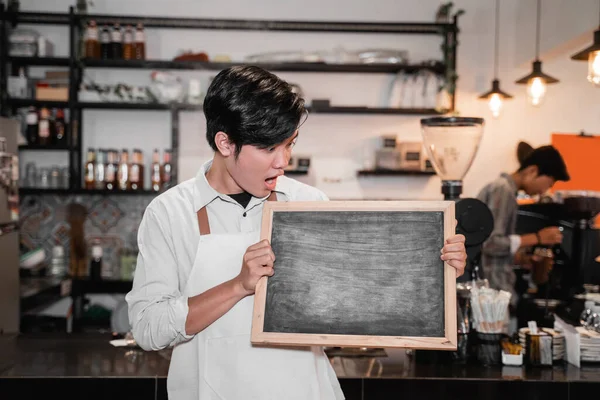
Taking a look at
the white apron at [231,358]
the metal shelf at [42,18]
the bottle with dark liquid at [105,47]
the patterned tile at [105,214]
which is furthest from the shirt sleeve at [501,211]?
the metal shelf at [42,18]

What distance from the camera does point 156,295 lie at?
56.7 inches

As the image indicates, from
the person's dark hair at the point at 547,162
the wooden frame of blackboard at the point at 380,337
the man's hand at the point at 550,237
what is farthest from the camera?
the man's hand at the point at 550,237

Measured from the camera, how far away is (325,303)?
1.45 m

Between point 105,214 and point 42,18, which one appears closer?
point 42,18

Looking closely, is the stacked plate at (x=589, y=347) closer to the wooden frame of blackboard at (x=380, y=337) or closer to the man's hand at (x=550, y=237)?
the wooden frame of blackboard at (x=380, y=337)

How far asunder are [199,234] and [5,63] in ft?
13.3

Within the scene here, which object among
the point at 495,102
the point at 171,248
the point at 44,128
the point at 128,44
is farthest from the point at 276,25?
the point at 171,248

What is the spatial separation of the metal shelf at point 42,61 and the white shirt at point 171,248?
147 inches

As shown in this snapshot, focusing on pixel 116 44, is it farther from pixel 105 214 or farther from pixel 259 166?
pixel 259 166

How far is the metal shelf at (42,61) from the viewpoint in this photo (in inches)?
190

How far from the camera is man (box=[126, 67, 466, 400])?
1402 millimetres

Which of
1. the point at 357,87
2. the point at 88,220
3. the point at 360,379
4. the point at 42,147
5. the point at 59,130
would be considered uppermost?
the point at 357,87

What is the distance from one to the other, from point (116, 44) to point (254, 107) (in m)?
3.87

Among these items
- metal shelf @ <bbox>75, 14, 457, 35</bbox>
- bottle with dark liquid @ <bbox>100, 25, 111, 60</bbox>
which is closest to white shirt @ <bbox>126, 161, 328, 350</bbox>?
metal shelf @ <bbox>75, 14, 457, 35</bbox>
